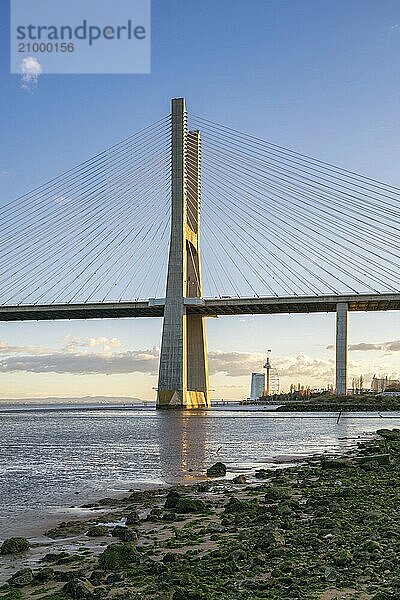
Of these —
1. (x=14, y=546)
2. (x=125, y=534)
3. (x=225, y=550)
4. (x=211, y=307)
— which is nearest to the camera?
(x=225, y=550)

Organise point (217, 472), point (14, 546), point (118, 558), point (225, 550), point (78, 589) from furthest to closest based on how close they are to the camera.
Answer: point (217, 472) → point (14, 546) → point (225, 550) → point (118, 558) → point (78, 589)

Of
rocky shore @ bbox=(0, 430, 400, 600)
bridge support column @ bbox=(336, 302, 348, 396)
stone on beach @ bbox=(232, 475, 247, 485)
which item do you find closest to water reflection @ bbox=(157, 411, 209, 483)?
stone on beach @ bbox=(232, 475, 247, 485)

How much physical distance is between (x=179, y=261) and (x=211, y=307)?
18.6 feet

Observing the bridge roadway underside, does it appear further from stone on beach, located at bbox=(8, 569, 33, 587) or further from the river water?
stone on beach, located at bbox=(8, 569, 33, 587)

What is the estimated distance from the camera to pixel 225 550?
25.7 feet

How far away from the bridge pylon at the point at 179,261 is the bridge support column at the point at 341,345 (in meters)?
11.9

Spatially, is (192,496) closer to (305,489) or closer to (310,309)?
(305,489)

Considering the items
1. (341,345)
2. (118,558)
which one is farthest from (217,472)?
(341,345)

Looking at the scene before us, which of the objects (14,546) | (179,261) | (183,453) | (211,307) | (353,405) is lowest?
(353,405)

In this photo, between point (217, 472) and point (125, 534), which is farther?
point (217, 472)

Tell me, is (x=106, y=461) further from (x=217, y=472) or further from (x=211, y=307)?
(x=211, y=307)

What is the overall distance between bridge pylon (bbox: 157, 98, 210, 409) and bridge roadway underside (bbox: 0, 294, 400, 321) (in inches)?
58.0

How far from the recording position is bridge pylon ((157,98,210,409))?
62938mm

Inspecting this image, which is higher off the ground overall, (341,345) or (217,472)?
(341,345)
